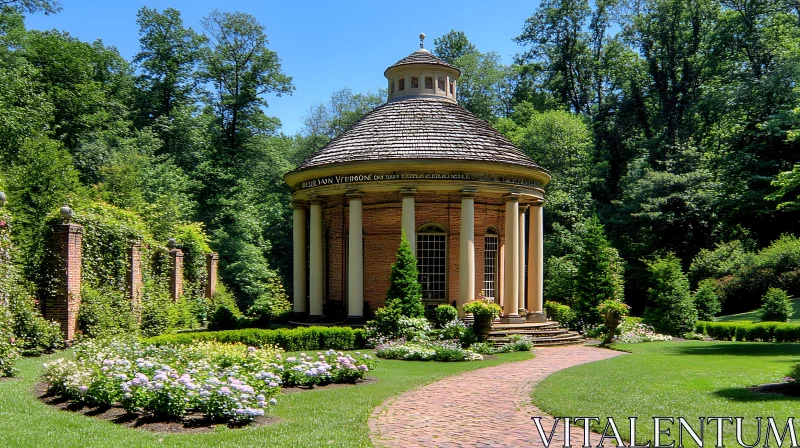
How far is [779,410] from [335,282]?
18.8 meters

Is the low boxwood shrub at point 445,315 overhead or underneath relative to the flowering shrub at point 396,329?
overhead

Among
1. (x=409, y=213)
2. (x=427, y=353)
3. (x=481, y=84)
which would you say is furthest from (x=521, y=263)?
(x=481, y=84)

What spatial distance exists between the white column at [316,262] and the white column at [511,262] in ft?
23.6

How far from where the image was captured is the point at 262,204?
150ft

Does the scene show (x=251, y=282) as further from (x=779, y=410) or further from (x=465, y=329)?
(x=779, y=410)

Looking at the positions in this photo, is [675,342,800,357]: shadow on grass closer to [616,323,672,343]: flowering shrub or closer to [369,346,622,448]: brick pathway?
[616,323,672,343]: flowering shrub

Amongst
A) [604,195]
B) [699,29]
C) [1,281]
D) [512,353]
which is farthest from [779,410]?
[699,29]

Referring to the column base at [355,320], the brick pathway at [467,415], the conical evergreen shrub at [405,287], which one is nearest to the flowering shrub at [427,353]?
the conical evergreen shrub at [405,287]

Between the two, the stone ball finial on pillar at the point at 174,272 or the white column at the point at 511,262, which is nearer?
the white column at the point at 511,262

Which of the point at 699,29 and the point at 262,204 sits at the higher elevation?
the point at 699,29

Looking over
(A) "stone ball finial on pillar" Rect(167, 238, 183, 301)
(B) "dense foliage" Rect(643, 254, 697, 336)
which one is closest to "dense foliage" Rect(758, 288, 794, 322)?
(B) "dense foliage" Rect(643, 254, 697, 336)

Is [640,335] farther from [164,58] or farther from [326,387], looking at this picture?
[164,58]

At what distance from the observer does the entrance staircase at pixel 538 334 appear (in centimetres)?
2269

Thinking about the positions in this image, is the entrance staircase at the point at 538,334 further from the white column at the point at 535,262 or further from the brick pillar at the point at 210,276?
the brick pillar at the point at 210,276
